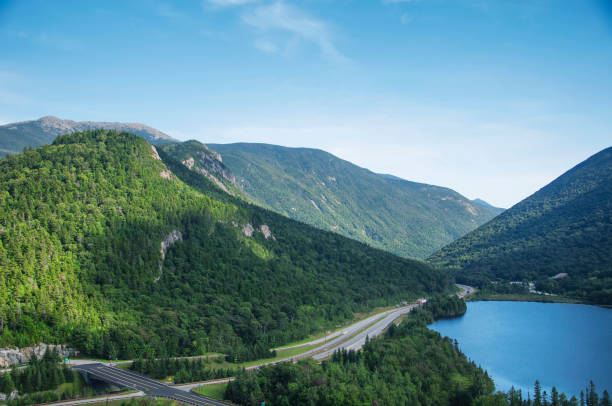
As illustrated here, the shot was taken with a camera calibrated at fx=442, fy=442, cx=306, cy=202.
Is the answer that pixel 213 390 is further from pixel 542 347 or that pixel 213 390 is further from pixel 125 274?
pixel 542 347

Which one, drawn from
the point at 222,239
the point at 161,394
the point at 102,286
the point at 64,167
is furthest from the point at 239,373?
the point at 64,167

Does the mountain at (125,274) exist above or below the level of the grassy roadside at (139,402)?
above

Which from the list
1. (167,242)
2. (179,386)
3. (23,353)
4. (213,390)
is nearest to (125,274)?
(167,242)

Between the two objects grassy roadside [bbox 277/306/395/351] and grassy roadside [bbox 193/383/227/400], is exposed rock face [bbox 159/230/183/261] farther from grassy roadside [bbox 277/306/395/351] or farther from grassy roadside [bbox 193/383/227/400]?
grassy roadside [bbox 193/383/227/400]

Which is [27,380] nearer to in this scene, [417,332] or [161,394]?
[161,394]

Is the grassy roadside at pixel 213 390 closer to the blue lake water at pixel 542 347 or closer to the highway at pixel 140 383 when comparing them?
the highway at pixel 140 383

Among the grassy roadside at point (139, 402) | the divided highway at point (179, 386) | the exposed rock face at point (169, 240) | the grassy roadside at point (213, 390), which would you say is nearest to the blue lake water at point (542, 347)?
the divided highway at point (179, 386)
